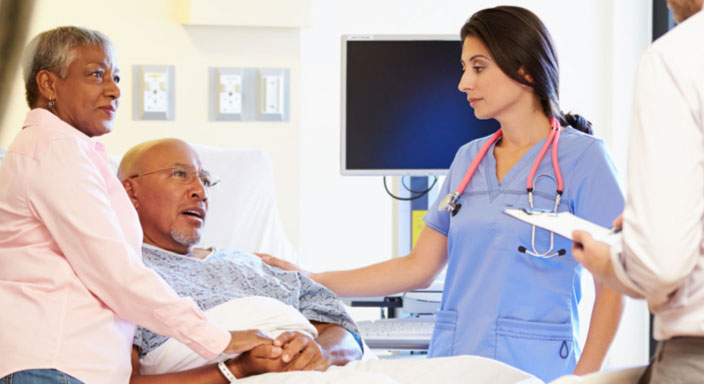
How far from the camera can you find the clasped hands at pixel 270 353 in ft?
5.79

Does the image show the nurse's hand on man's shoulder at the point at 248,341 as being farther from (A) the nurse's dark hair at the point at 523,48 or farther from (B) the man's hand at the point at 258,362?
(A) the nurse's dark hair at the point at 523,48

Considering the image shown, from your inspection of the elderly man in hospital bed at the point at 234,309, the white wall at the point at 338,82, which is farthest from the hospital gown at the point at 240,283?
the white wall at the point at 338,82

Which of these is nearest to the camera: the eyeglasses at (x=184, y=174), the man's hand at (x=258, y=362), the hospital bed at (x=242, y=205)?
the man's hand at (x=258, y=362)

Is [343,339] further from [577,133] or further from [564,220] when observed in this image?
[564,220]

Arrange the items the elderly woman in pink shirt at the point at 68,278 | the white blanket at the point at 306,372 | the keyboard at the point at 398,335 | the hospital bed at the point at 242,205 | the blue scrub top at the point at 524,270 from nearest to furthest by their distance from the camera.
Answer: the elderly woman in pink shirt at the point at 68,278
the white blanket at the point at 306,372
the blue scrub top at the point at 524,270
the keyboard at the point at 398,335
the hospital bed at the point at 242,205

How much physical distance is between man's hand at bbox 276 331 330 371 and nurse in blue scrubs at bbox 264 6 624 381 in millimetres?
362

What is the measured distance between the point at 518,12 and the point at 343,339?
34.7 inches

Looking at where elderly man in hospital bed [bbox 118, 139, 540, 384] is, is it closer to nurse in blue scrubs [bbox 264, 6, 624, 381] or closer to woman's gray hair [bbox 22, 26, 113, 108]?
nurse in blue scrubs [bbox 264, 6, 624, 381]

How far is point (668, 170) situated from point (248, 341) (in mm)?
995

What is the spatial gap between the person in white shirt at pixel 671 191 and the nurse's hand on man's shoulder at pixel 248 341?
87cm

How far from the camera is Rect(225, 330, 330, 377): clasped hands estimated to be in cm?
177

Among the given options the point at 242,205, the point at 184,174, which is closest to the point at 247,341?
the point at 184,174

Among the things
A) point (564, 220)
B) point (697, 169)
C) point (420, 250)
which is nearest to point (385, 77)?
point (420, 250)

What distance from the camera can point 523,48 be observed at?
2.03 metres
